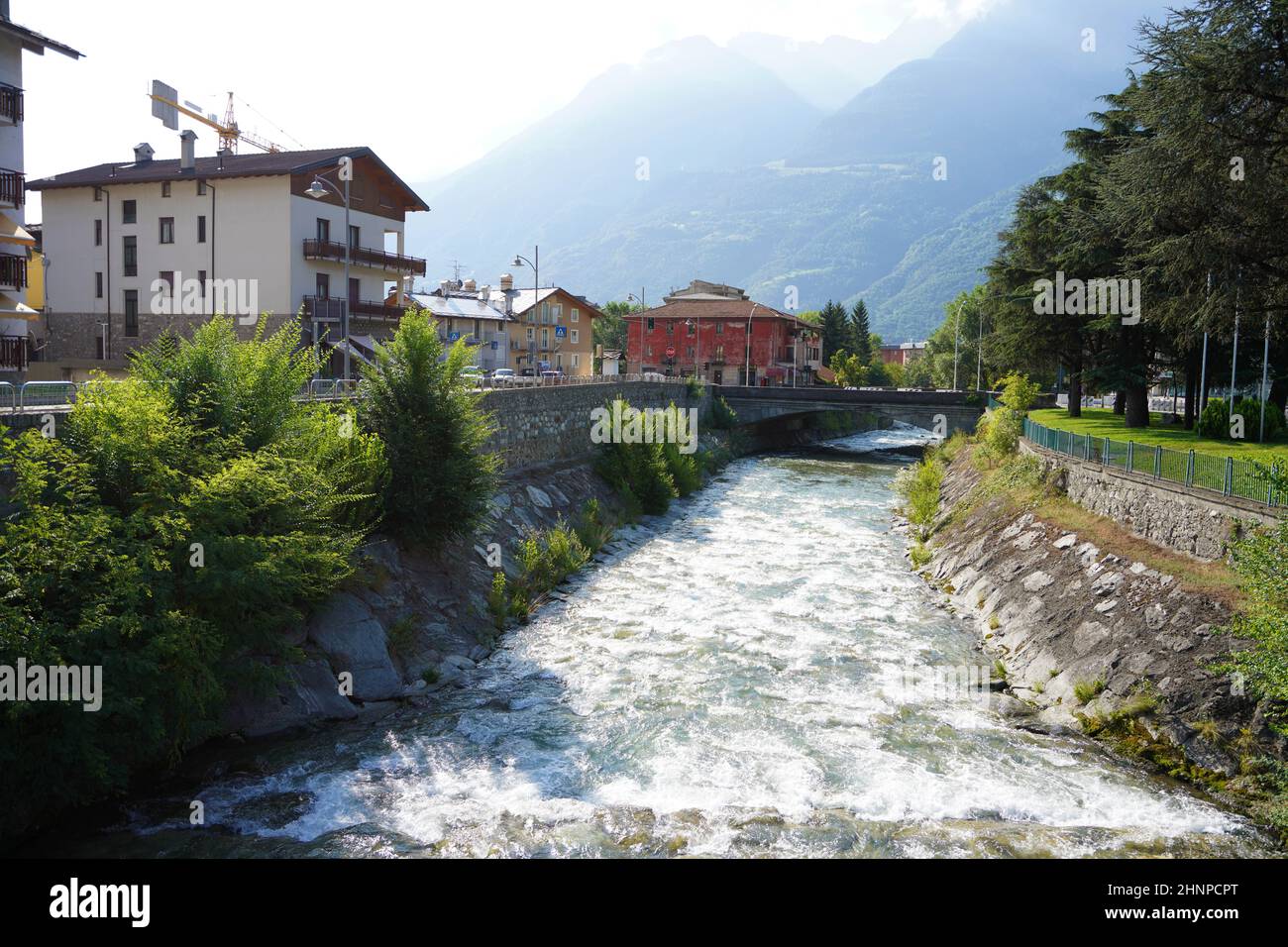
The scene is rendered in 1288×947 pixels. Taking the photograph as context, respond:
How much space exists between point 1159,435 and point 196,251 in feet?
162

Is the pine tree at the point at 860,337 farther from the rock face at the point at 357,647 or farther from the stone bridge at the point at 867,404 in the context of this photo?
the rock face at the point at 357,647

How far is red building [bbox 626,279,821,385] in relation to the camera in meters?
103

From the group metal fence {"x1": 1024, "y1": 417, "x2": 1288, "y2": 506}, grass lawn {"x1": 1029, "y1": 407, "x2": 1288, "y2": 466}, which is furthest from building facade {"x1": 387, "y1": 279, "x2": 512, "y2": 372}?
metal fence {"x1": 1024, "y1": 417, "x2": 1288, "y2": 506}

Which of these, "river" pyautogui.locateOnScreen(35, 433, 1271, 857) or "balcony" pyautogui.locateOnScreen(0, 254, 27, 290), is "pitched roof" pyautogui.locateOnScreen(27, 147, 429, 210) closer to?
"balcony" pyautogui.locateOnScreen(0, 254, 27, 290)

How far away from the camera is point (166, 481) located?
16391 millimetres

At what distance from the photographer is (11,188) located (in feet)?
103

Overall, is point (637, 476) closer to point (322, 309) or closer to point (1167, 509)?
point (322, 309)

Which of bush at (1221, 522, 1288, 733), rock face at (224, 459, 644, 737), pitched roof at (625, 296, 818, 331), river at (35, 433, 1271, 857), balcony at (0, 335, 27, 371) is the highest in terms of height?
pitched roof at (625, 296, 818, 331)

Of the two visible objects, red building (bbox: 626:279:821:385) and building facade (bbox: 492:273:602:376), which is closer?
building facade (bbox: 492:273:602:376)

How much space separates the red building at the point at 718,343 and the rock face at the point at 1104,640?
7546 centimetres

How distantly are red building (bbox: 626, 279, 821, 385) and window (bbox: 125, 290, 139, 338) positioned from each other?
6081 centimetres

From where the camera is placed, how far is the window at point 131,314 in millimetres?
51553

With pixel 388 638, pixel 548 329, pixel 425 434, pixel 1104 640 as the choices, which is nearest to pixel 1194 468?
pixel 1104 640

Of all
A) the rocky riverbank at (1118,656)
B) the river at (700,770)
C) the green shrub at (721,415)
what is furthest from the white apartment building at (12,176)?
the green shrub at (721,415)
